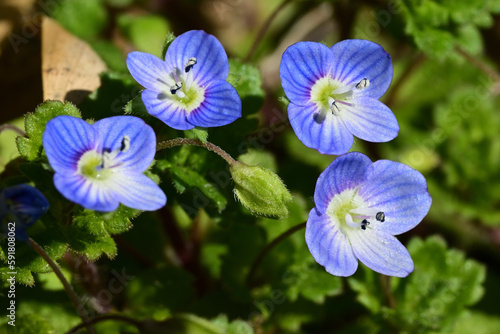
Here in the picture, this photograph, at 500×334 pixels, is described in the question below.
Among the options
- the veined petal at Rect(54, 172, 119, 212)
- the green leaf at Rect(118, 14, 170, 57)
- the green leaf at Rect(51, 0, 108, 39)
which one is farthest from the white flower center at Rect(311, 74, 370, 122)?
the green leaf at Rect(51, 0, 108, 39)

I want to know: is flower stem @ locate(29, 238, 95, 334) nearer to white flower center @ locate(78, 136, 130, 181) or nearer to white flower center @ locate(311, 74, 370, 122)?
white flower center @ locate(78, 136, 130, 181)

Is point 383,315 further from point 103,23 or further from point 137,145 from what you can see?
point 103,23

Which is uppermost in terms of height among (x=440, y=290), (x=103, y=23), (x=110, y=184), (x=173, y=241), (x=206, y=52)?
(x=206, y=52)

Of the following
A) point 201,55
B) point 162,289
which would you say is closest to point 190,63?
point 201,55

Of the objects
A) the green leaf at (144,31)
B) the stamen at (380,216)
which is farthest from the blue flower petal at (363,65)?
the green leaf at (144,31)

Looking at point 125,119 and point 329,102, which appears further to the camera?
point 329,102

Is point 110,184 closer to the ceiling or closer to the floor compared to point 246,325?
closer to the ceiling

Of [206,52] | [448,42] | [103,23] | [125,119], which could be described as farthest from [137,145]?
[103,23]
